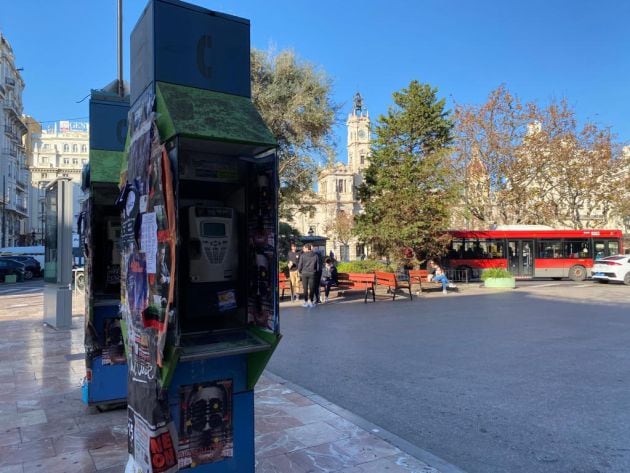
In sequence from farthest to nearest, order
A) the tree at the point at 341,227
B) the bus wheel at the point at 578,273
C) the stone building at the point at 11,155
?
the tree at the point at 341,227 → the stone building at the point at 11,155 → the bus wheel at the point at 578,273

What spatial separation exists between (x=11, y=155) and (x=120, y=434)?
68.4 meters

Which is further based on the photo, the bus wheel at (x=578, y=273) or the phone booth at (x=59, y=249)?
the bus wheel at (x=578, y=273)

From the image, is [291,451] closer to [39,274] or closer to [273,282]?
[273,282]

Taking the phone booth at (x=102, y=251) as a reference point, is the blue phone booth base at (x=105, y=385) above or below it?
below

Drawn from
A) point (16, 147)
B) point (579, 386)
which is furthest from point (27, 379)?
point (16, 147)

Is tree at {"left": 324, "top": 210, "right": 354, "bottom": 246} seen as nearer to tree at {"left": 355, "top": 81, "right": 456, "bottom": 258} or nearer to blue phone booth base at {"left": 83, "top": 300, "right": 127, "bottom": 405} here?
tree at {"left": 355, "top": 81, "right": 456, "bottom": 258}

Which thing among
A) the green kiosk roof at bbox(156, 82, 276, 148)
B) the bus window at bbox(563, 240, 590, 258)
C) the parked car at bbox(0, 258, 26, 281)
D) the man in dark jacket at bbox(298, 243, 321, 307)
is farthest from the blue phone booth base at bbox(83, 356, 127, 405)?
the parked car at bbox(0, 258, 26, 281)

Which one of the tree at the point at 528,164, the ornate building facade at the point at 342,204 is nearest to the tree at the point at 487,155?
the tree at the point at 528,164

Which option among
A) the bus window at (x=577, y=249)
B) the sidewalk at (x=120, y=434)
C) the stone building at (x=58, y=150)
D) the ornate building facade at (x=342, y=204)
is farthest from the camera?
the stone building at (x=58, y=150)

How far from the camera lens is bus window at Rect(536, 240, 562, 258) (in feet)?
84.5

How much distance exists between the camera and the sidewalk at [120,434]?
3781 millimetres

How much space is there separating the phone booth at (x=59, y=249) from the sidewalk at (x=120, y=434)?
3537 mm

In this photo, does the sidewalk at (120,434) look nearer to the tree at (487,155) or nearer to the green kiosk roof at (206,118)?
the green kiosk roof at (206,118)

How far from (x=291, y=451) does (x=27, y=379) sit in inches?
164
